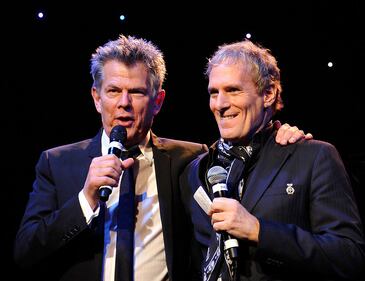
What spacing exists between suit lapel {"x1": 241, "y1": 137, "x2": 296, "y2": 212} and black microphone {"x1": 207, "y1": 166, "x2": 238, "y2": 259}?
0.13 metres

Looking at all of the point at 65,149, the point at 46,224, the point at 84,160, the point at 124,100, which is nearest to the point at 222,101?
the point at 124,100

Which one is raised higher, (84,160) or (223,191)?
(84,160)

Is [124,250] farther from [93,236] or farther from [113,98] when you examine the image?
[113,98]

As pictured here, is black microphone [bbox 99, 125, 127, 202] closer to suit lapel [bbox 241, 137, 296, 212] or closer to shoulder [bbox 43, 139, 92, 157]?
shoulder [bbox 43, 139, 92, 157]

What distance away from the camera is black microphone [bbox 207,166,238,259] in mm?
2164

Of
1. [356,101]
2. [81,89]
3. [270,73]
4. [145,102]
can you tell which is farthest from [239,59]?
[356,101]

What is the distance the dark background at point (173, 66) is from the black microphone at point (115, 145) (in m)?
2.07

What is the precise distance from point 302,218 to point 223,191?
412 millimetres

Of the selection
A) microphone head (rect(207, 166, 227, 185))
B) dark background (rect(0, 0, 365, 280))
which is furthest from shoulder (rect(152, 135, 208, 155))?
dark background (rect(0, 0, 365, 280))

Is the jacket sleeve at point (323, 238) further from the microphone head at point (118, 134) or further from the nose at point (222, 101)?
the microphone head at point (118, 134)

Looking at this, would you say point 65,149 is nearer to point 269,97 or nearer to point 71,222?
point 71,222

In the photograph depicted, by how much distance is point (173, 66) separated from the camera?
16.5 ft

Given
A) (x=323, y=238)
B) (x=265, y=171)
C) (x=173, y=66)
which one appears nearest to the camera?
(x=323, y=238)

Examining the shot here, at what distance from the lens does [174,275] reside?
2.73 metres
